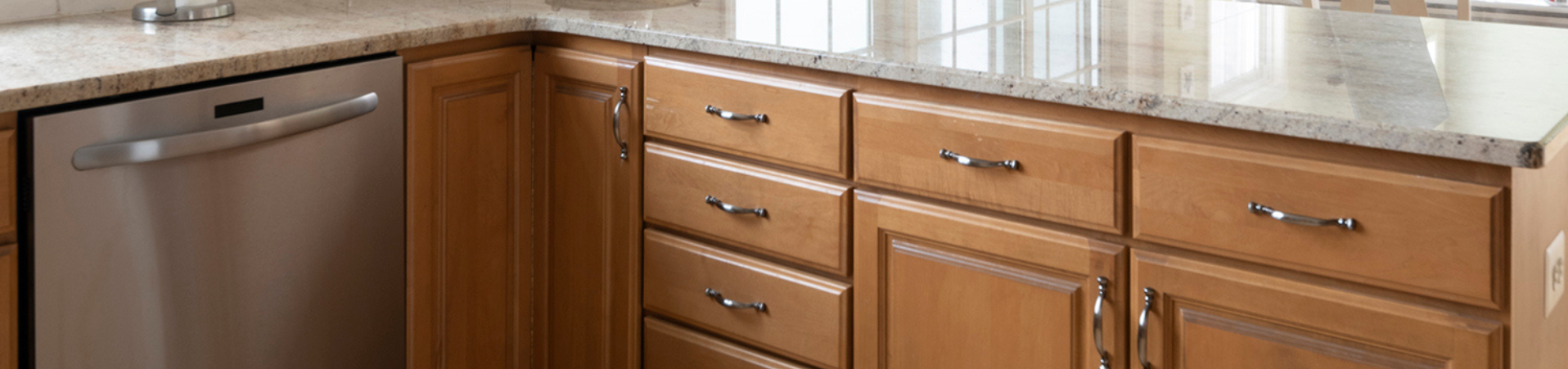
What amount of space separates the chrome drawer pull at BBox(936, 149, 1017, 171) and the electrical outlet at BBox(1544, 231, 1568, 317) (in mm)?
565

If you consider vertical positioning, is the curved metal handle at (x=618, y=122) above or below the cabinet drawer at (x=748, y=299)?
above

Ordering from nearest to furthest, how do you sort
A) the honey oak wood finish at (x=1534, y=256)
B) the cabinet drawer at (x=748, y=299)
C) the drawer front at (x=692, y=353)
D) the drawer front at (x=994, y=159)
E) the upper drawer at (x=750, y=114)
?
the honey oak wood finish at (x=1534, y=256) → the drawer front at (x=994, y=159) → the upper drawer at (x=750, y=114) → the cabinet drawer at (x=748, y=299) → the drawer front at (x=692, y=353)

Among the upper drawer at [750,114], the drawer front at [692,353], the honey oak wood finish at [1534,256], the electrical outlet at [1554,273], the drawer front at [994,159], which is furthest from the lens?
→ the drawer front at [692,353]

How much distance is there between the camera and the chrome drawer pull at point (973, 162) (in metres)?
1.52

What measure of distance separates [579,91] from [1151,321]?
3.09 ft

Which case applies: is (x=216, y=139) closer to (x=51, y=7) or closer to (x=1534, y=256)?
(x=51, y=7)

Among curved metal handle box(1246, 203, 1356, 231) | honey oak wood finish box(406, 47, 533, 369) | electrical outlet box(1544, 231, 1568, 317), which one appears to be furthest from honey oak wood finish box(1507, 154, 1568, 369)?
honey oak wood finish box(406, 47, 533, 369)

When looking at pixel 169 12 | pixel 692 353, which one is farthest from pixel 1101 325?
pixel 169 12

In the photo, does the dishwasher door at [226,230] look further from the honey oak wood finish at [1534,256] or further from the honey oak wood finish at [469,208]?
the honey oak wood finish at [1534,256]

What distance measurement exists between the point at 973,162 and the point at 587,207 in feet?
2.36

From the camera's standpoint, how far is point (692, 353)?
1970mm

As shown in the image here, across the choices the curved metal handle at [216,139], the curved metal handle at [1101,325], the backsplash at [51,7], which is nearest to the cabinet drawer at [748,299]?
the curved metal handle at [1101,325]

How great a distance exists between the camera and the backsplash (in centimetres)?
193

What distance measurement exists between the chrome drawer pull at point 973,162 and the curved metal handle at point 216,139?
0.82 m
